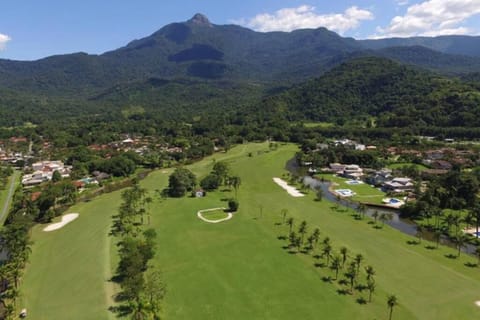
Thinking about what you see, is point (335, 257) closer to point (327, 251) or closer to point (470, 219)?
point (327, 251)

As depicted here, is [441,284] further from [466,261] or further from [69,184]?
[69,184]

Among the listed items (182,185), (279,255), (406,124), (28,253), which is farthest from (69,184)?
(406,124)

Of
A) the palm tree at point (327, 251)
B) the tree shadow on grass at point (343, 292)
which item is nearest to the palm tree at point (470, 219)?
the palm tree at point (327, 251)

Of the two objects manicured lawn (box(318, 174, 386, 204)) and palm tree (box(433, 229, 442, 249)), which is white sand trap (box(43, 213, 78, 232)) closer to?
manicured lawn (box(318, 174, 386, 204))

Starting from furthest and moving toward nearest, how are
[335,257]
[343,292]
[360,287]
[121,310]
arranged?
[335,257] < [360,287] < [343,292] < [121,310]

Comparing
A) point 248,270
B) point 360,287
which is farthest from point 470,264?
point 248,270

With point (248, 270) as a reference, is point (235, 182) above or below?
above
